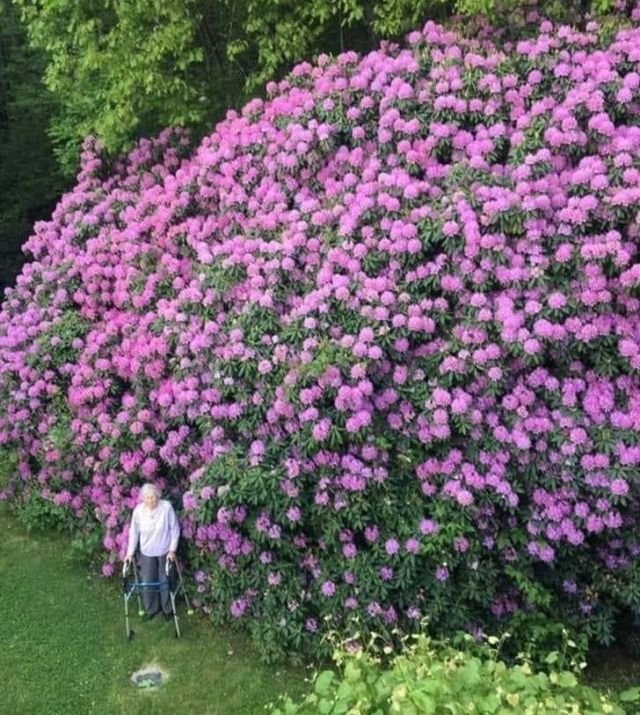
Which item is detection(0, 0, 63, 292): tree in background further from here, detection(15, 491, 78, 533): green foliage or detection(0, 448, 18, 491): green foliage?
detection(15, 491, 78, 533): green foliage

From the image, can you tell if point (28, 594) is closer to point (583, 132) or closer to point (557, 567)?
point (557, 567)

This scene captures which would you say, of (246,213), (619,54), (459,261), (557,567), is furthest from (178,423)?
(619,54)

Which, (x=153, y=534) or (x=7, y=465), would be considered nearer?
(x=153, y=534)

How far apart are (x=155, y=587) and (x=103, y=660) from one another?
2.31 feet

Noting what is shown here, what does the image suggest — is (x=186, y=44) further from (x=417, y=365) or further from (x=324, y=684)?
(x=324, y=684)

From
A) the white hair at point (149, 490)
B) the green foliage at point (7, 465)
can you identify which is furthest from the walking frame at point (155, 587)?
the green foliage at point (7, 465)

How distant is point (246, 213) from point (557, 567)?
377cm

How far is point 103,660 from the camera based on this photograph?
5742 millimetres

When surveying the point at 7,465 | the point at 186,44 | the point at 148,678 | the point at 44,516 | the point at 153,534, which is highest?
the point at 186,44

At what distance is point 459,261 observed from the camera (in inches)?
213

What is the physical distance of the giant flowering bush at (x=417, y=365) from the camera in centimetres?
511

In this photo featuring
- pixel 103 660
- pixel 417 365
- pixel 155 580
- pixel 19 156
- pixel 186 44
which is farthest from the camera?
pixel 19 156

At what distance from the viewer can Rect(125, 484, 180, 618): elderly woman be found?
20.0 feet

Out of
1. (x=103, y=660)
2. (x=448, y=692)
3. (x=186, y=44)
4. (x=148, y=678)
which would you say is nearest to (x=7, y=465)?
(x=103, y=660)
